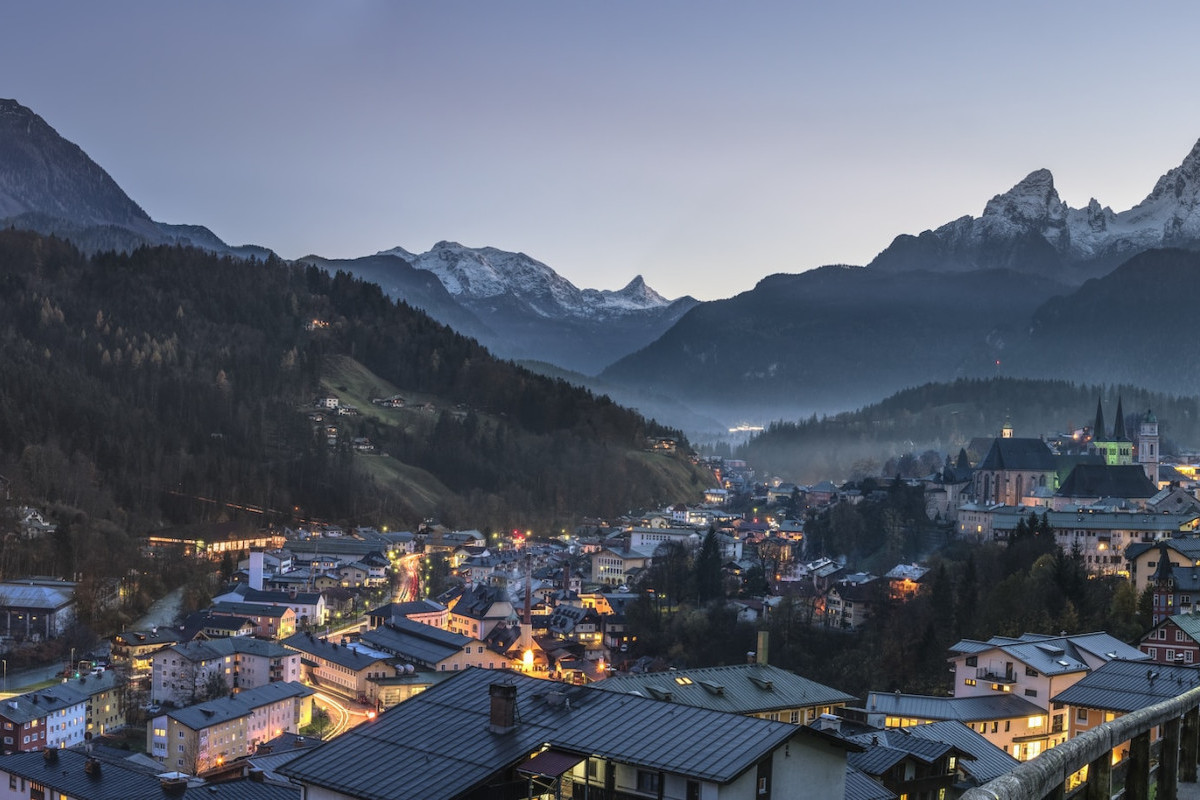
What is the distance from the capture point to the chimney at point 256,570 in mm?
89188

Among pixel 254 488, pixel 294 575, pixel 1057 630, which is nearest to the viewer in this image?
Result: pixel 1057 630

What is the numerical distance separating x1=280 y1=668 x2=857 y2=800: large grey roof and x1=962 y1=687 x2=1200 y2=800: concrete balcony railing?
1093cm

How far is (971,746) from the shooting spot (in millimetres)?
32562

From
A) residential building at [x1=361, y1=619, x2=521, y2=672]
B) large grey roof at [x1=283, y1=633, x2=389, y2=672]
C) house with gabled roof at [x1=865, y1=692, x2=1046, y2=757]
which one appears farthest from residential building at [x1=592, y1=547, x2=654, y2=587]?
house with gabled roof at [x1=865, y1=692, x2=1046, y2=757]

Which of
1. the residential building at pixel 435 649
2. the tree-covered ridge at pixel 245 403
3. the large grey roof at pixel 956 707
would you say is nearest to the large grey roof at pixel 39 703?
the residential building at pixel 435 649

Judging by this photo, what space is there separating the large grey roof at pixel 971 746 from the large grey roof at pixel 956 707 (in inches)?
170

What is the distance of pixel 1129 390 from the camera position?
19688cm

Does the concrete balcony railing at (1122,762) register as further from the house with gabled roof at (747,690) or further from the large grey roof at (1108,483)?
the large grey roof at (1108,483)

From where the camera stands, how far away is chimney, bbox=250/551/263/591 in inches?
3511

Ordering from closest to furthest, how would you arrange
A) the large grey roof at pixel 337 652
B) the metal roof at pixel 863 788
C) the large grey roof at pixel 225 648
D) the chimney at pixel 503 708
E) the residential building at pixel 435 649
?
the chimney at pixel 503 708, the metal roof at pixel 863 788, the large grey roof at pixel 225 648, the large grey roof at pixel 337 652, the residential building at pixel 435 649

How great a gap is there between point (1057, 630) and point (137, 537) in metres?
75.8

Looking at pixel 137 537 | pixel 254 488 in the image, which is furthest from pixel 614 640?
pixel 254 488

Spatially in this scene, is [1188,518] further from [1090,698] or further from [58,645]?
[58,645]

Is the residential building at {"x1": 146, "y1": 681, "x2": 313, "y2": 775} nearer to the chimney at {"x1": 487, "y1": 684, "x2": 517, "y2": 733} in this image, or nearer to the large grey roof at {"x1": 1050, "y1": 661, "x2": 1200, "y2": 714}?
the large grey roof at {"x1": 1050, "y1": 661, "x2": 1200, "y2": 714}
